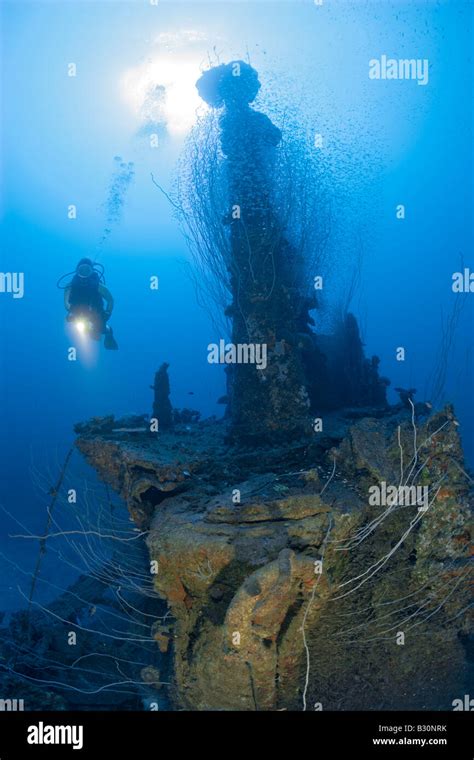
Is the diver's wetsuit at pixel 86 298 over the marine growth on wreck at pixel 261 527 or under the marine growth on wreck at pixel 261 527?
over

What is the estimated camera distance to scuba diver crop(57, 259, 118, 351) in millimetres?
8562

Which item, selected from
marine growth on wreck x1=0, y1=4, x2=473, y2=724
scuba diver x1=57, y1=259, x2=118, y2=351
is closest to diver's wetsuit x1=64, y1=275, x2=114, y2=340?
scuba diver x1=57, y1=259, x2=118, y2=351

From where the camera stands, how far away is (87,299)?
8.66 metres

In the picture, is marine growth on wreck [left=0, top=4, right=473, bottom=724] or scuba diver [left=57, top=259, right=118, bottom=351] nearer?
marine growth on wreck [left=0, top=4, right=473, bottom=724]

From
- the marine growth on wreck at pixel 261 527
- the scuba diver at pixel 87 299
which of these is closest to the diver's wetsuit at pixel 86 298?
the scuba diver at pixel 87 299

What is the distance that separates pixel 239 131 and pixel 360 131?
27.0m

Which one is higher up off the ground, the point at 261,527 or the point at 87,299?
the point at 87,299

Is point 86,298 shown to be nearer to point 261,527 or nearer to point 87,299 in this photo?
point 87,299

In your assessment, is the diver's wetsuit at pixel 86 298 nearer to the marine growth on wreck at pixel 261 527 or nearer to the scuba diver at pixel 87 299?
the scuba diver at pixel 87 299

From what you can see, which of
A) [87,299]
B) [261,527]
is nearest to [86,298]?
[87,299]

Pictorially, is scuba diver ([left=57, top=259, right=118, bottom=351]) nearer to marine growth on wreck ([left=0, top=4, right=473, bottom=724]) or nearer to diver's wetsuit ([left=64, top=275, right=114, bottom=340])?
diver's wetsuit ([left=64, top=275, right=114, bottom=340])

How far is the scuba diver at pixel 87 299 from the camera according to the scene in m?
8.56

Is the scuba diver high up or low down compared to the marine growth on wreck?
up

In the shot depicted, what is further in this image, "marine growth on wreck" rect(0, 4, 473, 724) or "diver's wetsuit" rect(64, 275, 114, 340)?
"diver's wetsuit" rect(64, 275, 114, 340)
